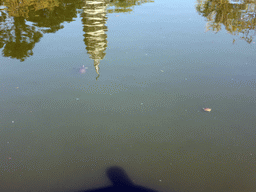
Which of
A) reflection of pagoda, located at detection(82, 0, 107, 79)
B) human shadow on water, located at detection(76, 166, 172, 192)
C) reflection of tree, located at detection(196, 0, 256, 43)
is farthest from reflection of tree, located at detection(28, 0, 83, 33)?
human shadow on water, located at detection(76, 166, 172, 192)

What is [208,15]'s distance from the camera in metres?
12.9

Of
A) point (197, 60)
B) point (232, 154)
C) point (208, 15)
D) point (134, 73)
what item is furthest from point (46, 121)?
point (208, 15)

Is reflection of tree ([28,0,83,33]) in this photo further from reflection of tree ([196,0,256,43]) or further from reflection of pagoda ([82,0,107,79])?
reflection of tree ([196,0,256,43])

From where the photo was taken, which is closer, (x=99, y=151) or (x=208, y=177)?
(x=208, y=177)

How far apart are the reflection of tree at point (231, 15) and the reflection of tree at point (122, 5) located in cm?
473

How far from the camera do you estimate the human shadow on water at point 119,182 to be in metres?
4.09

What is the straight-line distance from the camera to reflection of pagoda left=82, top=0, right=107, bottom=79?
828cm

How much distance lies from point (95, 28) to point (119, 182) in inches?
349

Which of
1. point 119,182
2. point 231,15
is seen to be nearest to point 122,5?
point 231,15

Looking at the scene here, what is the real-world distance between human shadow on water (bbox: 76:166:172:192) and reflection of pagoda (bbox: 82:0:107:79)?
4141 millimetres

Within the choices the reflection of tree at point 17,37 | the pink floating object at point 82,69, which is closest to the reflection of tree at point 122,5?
the reflection of tree at point 17,37

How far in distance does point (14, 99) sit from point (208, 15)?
1211 cm

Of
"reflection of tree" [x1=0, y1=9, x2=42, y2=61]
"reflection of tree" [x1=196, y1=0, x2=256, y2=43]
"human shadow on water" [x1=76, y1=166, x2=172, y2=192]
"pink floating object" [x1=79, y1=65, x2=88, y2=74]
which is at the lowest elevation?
"human shadow on water" [x1=76, y1=166, x2=172, y2=192]

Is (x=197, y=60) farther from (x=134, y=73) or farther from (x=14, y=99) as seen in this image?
(x=14, y=99)
